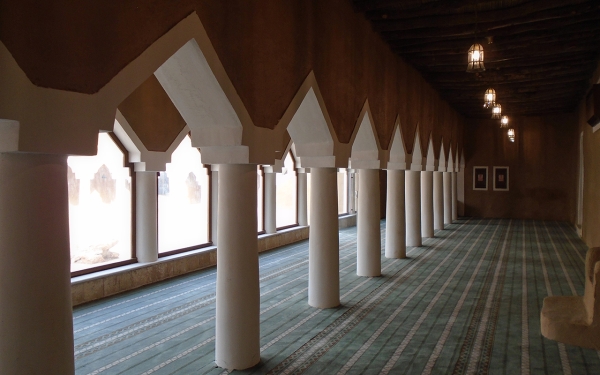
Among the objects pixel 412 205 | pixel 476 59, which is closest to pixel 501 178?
pixel 412 205

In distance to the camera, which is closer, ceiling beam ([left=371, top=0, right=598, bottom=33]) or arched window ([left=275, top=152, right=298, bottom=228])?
ceiling beam ([left=371, top=0, right=598, bottom=33])

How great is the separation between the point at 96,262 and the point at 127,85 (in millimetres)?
6380

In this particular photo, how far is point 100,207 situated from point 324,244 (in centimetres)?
469

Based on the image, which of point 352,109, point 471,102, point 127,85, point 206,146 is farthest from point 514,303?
point 471,102

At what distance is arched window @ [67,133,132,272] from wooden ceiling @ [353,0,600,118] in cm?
571

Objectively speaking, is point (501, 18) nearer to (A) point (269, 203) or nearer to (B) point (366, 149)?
(B) point (366, 149)

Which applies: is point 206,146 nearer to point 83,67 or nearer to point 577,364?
point 83,67

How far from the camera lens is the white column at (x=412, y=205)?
46.6ft

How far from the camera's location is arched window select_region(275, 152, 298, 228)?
16.7 metres

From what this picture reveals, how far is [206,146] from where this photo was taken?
551 cm

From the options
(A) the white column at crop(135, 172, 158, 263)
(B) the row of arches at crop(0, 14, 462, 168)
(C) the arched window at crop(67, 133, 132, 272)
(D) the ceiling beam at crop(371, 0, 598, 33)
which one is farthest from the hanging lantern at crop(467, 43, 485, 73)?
(C) the arched window at crop(67, 133, 132, 272)

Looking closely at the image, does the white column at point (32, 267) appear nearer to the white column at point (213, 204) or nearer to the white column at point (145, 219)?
the white column at point (145, 219)

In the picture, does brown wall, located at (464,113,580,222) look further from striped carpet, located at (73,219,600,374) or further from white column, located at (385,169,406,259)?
white column, located at (385,169,406,259)

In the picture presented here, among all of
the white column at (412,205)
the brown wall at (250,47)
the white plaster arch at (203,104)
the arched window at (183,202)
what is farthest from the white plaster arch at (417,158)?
the white plaster arch at (203,104)
